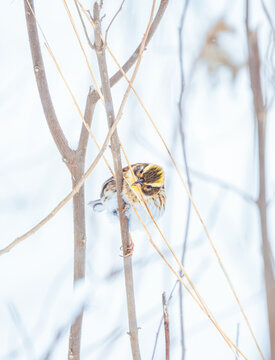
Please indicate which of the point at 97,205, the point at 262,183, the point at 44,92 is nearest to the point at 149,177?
the point at 97,205

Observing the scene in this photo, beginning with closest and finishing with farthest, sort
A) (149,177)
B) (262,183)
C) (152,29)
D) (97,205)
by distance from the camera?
(262,183) < (152,29) < (149,177) < (97,205)

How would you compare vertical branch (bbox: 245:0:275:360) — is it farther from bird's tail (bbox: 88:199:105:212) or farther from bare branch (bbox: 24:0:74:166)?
bird's tail (bbox: 88:199:105:212)

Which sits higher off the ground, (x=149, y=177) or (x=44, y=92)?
(x=44, y=92)

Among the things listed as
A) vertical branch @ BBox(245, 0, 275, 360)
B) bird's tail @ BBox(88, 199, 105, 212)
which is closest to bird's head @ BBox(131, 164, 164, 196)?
bird's tail @ BBox(88, 199, 105, 212)

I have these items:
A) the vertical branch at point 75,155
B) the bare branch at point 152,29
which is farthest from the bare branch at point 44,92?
the bare branch at point 152,29

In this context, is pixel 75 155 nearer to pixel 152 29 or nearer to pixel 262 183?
pixel 152 29

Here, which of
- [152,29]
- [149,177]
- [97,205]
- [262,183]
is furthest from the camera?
[97,205]

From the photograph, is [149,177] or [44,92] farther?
[149,177]
